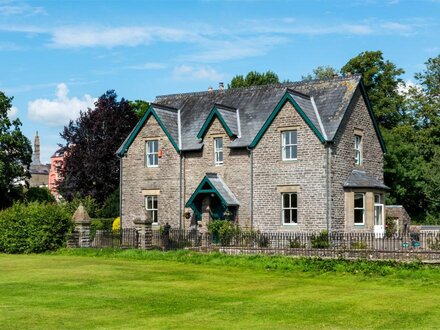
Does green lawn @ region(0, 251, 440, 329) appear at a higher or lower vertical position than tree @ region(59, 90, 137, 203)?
lower

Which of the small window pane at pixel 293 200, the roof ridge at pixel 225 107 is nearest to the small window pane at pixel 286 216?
the small window pane at pixel 293 200

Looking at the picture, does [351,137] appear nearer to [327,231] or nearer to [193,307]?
[327,231]

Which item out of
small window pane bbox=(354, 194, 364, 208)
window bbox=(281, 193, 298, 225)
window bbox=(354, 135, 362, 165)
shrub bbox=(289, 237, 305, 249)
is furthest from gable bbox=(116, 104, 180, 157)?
shrub bbox=(289, 237, 305, 249)

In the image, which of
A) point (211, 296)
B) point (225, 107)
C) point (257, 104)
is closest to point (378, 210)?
point (257, 104)

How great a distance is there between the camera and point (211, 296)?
21.0 m

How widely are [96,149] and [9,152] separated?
810 cm

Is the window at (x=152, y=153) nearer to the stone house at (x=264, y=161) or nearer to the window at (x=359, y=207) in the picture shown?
the stone house at (x=264, y=161)

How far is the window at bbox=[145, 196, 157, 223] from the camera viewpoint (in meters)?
46.9

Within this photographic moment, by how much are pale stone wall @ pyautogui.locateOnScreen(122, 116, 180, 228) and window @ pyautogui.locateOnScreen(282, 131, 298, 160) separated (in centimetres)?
776

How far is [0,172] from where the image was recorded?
209 ft

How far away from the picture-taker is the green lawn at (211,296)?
54.5ft

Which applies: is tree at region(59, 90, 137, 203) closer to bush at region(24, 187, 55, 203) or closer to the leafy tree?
the leafy tree

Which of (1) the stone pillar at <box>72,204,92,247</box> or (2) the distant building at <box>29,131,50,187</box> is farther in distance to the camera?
(2) the distant building at <box>29,131,50,187</box>

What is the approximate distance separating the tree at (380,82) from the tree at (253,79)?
868cm
